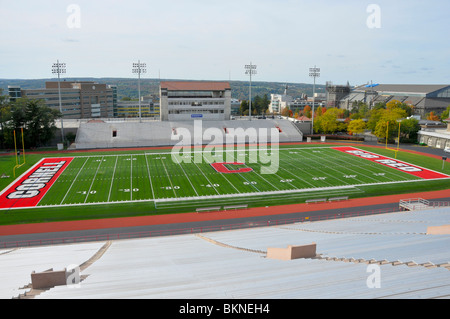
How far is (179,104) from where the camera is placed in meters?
58.3

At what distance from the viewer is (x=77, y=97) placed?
106 metres

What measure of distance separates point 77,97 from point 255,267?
109293 mm

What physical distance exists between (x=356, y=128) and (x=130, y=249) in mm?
53130

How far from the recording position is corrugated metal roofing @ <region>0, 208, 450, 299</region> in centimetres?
754

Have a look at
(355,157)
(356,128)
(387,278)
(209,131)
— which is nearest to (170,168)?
(209,131)

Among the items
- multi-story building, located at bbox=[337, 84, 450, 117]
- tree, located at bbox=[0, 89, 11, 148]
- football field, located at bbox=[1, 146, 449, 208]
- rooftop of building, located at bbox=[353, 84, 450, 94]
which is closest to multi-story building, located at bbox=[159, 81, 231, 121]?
football field, located at bbox=[1, 146, 449, 208]

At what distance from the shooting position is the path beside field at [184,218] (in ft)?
73.5

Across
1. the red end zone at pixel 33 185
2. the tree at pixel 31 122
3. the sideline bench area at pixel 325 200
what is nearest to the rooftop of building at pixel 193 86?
the tree at pixel 31 122

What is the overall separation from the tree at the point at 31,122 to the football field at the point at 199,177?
29.3ft

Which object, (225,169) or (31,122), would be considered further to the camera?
(31,122)

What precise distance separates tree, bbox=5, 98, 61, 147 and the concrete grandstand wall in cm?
429

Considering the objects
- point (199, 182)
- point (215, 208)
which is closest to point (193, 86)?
point (199, 182)

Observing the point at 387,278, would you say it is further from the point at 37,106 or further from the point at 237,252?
the point at 37,106

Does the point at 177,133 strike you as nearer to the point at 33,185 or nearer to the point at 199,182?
the point at 199,182
